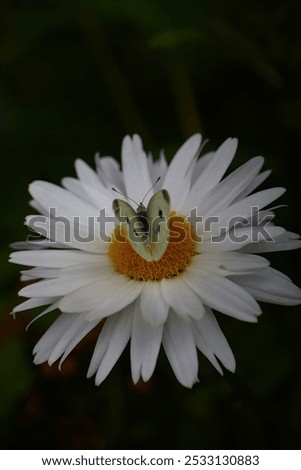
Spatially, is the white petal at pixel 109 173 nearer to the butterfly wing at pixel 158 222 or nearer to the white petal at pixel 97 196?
the white petal at pixel 97 196

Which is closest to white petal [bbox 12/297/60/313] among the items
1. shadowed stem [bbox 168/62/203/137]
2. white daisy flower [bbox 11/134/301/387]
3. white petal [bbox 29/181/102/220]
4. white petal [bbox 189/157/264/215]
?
white daisy flower [bbox 11/134/301/387]

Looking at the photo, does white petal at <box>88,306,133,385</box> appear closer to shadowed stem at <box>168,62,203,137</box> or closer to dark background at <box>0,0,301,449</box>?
dark background at <box>0,0,301,449</box>

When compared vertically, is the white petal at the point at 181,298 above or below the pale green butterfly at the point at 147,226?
below

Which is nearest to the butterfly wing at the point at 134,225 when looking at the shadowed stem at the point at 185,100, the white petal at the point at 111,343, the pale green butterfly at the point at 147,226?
the pale green butterfly at the point at 147,226

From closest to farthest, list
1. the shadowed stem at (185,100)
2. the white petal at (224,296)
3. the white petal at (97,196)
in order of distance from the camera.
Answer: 1. the white petal at (224,296)
2. the white petal at (97,196)
3. the shadowed stem at (185,100)

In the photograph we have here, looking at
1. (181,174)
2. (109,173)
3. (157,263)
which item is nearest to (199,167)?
(181,174)

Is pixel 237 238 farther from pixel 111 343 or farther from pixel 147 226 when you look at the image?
pixel 111 343

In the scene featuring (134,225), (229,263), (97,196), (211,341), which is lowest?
(211,341)
